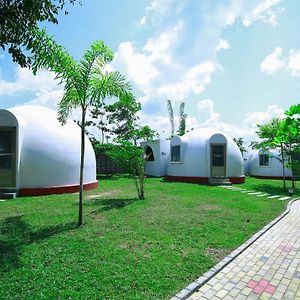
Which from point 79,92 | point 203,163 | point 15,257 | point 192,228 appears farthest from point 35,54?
point 203,163

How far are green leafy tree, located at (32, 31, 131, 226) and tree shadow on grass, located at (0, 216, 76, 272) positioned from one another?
32.5 inches

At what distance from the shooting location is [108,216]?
872 cm

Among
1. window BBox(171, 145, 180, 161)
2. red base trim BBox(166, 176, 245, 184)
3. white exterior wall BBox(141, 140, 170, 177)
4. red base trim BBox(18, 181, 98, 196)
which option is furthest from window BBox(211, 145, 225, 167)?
red base trim BBox(18, 181, 98, 196)

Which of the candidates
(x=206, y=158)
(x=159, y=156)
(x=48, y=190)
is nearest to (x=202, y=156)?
(x=206, y=158)

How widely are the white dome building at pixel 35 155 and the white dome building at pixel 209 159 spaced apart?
926cm

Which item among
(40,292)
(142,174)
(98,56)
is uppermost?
(98,56)

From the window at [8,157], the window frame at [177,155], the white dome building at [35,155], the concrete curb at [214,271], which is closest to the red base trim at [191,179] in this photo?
the window frame at [177,155]

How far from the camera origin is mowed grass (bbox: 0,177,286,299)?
173 inches

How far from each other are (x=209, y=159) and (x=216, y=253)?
1452cm

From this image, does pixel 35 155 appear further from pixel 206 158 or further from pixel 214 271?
pixel 206 158

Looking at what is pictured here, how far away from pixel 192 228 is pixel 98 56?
5513 millimetres

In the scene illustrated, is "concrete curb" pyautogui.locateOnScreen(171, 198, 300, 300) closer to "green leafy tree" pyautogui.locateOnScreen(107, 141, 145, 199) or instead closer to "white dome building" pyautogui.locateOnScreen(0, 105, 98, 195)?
"green leafy tree" pyautogui.locateOnScreen(107, 141, 145, 199)

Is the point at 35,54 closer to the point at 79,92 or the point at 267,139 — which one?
the point at 79,92

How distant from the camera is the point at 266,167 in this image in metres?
27.1
